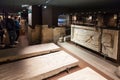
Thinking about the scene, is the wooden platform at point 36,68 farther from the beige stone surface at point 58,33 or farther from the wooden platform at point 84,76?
the beige stone surface at point 58,33

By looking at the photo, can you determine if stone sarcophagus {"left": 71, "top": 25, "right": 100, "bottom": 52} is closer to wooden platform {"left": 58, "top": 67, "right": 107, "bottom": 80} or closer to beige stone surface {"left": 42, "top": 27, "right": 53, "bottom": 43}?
beige stone surface {"left": 42, "top": 27, "right": 53, "bottom": 43}

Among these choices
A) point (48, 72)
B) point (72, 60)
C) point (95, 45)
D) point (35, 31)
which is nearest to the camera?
point (48, 72)

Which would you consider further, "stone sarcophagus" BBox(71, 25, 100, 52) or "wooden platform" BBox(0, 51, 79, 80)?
"stone sarcophagus" BBox(71, 25, 100, 52)

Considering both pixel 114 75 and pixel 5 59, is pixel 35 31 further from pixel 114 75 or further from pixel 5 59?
pixel 114 75

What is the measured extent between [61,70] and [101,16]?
825cm

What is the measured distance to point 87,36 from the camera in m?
5.04

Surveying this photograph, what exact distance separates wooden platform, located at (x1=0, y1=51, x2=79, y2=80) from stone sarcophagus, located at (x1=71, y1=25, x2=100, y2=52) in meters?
1.44

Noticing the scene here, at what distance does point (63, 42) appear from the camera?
6785 mm

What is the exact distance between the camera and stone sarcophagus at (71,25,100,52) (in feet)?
14.8

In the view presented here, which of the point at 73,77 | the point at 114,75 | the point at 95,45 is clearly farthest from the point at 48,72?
the point at 95,45


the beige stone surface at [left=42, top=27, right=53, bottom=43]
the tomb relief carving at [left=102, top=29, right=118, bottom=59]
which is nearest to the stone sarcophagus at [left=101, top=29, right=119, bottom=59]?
the tomb relief carving at [left=102, top=29, right=118, bottom=59]

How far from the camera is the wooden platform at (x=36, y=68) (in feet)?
8.75

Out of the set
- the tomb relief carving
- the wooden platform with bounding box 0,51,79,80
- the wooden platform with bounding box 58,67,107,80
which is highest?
the tomb relief carving

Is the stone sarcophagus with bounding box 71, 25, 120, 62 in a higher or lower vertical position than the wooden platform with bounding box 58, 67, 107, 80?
higher
